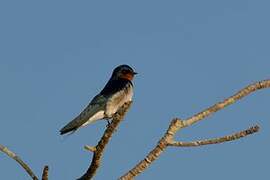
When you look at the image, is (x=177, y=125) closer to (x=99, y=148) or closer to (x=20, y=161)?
(x=99, y=148)

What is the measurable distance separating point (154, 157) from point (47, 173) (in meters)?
0.66

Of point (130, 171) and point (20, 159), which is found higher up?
point (20, 159)

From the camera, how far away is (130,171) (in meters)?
4.03

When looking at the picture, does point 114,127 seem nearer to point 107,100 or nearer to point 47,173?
point 47,173

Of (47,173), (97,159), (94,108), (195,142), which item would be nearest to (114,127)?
(97,159)

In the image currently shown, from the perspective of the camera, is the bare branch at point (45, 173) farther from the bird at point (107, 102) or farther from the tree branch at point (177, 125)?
the bird at point (107, 102)

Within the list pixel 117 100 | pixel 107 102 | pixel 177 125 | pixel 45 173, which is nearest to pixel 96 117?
pixel 107 102

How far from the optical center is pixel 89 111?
1288cm

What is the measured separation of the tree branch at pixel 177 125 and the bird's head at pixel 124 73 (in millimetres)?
9923

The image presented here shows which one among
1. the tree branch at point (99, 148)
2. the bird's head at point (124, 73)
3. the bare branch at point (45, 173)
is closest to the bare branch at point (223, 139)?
the tree branch at point (99, 148)

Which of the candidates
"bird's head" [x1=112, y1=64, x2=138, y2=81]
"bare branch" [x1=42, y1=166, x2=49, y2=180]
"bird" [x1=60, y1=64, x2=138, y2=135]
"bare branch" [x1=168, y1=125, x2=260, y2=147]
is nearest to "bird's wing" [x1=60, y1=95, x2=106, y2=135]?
"bird" [x1=60, y1=64, x2=138, y2=135]

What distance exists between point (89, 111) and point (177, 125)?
861cm

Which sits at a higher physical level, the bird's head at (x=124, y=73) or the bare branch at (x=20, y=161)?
the bird's head at (x=124, y=73)

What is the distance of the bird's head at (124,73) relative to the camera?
14.6 meters
